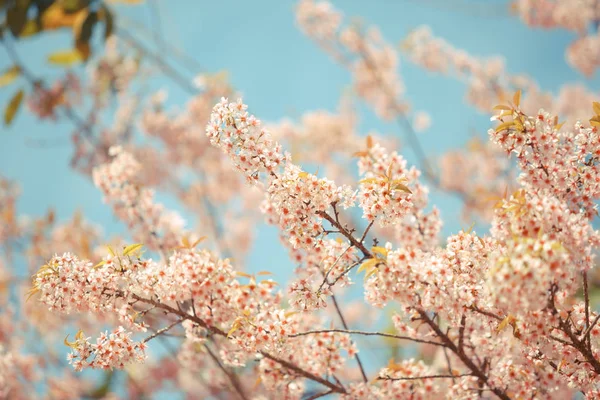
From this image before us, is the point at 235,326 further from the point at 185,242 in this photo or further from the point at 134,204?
the point at 134,204

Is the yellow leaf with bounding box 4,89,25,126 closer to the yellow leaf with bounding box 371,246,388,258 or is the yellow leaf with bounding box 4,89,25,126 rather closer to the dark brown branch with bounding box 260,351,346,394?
the dark brown branch with bounding box 260,351,346,394

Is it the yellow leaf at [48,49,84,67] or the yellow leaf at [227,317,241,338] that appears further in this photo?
the yellow leaf at [48,49,84,67]

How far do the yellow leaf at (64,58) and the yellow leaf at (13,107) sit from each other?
32 centimetres

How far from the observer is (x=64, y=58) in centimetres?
332

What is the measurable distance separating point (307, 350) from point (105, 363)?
1.09 metres

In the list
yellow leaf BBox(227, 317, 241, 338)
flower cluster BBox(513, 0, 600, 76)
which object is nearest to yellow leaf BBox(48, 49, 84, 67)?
yellow leaf BBox(227, 317, 241, 338)

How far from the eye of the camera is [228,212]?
10.2 metres

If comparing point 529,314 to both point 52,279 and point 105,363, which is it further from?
point 52,279

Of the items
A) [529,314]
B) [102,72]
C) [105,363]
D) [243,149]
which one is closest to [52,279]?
[105,363]

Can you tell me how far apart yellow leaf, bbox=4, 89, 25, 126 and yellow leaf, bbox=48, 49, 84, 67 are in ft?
1.05

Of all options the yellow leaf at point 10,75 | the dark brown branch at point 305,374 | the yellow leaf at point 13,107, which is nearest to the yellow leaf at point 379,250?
the dark brown branch at point 305,374

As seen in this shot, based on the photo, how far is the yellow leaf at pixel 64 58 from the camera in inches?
130

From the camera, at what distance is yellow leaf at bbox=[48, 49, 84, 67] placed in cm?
330

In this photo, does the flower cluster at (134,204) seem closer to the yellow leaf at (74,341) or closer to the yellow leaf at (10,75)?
the yellow leaf at (10,75)
